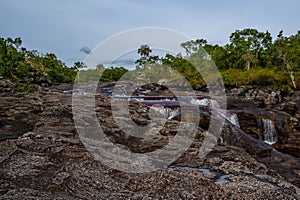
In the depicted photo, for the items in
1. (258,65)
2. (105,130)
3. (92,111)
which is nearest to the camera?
(105,130)

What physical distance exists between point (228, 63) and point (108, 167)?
7668cm

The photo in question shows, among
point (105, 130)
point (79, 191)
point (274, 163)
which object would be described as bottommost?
point (274, 163)

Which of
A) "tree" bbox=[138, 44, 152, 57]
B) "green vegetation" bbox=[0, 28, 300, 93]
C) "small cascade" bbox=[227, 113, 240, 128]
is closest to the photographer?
"small cascade" bbox=[227, 113, 240, 128]

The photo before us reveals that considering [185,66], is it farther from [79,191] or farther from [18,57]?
[79,191]

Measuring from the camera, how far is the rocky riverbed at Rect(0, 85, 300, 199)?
6805 mm

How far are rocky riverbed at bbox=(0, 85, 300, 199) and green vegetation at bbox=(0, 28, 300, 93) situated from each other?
36.6m

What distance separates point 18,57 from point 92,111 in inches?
1967

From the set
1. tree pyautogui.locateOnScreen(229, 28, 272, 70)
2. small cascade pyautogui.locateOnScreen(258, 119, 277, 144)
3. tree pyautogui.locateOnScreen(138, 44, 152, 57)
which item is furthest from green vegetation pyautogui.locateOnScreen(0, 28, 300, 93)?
small cascade pyautogui.locateOnScreen(258, 119, 277, 144)

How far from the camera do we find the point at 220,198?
6.80 m

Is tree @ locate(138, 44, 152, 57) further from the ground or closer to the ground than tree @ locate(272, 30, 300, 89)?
further from the ground

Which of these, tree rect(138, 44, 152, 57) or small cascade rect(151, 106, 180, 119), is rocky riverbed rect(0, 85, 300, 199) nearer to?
small cascade rect(151, 106, 180, 119)

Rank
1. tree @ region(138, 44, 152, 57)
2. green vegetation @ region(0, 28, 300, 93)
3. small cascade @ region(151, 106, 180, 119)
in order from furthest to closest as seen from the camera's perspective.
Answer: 1. tree @ region(138, 44, 152, 57)
2. green vegetation @ region(0, 28, 300, 93)
3. small cascade @ region(151, 106, 180, 119)

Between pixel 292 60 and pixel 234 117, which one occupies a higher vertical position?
pixel 292 60

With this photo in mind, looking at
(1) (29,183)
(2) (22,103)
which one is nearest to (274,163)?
(1) (29,183)
